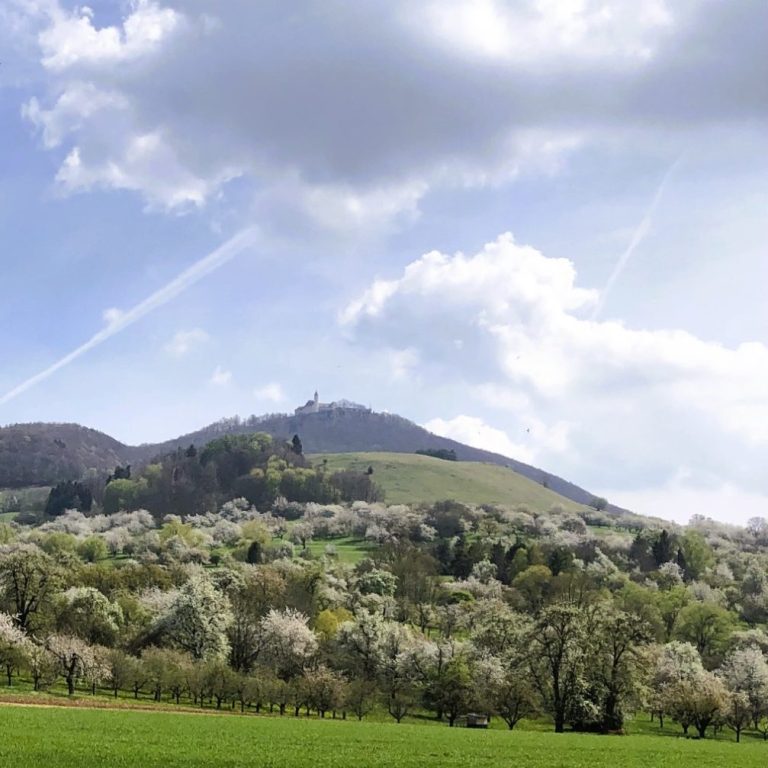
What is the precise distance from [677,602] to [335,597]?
61.0 meters

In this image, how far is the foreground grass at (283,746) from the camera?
2706 cm

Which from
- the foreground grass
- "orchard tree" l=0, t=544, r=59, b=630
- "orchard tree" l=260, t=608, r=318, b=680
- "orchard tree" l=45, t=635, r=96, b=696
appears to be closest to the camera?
the foreground grass

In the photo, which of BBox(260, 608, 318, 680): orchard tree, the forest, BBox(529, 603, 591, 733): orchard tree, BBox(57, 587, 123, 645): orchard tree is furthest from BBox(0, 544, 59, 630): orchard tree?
BBox(529, 603, 591, 733): orchard tree

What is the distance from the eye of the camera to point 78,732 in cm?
3198

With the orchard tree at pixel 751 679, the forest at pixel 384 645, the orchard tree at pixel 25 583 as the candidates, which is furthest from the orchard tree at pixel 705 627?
the orchard tree at pixel 25 583

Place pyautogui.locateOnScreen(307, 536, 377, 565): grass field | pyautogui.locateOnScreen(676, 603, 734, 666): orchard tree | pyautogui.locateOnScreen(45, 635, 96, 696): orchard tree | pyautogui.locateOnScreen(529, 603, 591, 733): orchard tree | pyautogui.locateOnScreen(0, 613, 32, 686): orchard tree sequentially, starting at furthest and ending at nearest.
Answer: pyautogui.locateOnScreen(307, 536, 377, 565): grass field
pyautogui.locateOnScreen(676, 603, 734, 666): orchard tree
pyautogui.locateOnScreen(45, 635, 96, 696): orchard tree
pyautogui.locateOnScreen(0, 613, 32, 686): orchard tree
pyautogui.locateOnScreen(529, 603, 591, 733): orchard tree

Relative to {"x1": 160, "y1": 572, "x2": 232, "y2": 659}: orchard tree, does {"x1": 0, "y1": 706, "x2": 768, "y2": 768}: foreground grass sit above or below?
above

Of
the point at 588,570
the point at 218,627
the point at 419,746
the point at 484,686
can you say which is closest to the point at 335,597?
the point at 218,627

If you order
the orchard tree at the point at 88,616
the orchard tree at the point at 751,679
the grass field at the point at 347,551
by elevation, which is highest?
the grass field at the point at 347,551

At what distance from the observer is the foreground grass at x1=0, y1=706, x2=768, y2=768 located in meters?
27.1

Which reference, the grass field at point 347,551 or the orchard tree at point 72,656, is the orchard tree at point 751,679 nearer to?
the orchard tree at point 72,656

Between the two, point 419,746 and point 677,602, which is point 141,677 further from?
point 677,602

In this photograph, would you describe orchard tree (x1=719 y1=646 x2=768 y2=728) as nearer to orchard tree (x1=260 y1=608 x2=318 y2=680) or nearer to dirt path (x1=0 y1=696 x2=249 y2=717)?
orchard tree (x1=260 y1=608 x2=318 y2=680)

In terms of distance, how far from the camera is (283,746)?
3178 cm
